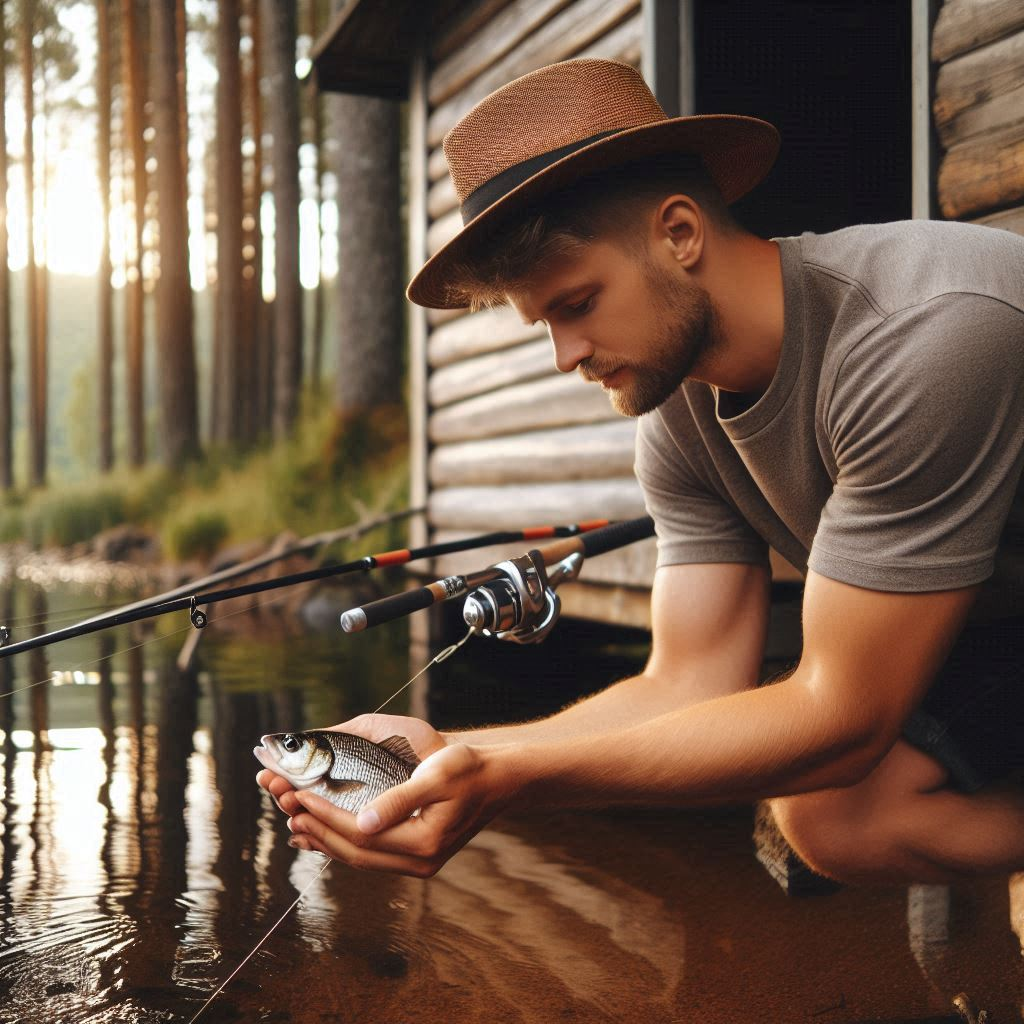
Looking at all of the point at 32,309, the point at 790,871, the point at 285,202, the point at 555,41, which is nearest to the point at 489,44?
the point at 555,41

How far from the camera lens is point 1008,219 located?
9.47 ft

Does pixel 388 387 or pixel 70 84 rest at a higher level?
pixel 70 84

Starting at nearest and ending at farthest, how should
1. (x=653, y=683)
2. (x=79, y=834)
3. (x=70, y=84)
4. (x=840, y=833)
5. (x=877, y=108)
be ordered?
(x=840, y=833), (x=653, y=683), (x=79, y=834), (x=877, y=108), (x=70, y=84)

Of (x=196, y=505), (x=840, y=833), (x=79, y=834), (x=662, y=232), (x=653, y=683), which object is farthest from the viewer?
(x=196, y=505)

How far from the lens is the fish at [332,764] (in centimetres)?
179

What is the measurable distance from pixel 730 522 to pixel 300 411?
42.0 feet

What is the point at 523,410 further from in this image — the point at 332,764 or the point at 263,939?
the point at 332,764

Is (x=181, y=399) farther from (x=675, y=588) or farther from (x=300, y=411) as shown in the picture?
(x=675, y=588)

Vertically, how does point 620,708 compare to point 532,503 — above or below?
below

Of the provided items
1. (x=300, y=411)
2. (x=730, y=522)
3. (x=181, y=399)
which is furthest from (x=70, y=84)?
(x=730, y=522)

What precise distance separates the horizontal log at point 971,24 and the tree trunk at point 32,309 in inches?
778

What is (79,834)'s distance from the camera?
3.44 m

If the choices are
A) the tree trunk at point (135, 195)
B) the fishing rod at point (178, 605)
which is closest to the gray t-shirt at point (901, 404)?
the fishing rod at point (178, 605)

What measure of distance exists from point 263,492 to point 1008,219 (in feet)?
37.7
